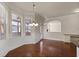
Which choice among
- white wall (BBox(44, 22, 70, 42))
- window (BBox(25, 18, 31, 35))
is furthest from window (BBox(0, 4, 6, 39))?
white wall (BBox(44, 22, 70, 42))

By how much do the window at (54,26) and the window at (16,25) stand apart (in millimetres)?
1457

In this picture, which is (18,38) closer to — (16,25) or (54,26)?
(16,25)

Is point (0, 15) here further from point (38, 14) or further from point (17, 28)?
point (38, 14)

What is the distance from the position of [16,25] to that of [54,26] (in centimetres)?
183

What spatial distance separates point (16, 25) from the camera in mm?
5172

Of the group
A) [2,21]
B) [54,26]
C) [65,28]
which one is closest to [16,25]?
[2,21]

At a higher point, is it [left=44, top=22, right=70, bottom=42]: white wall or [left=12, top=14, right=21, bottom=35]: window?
[left=12, top=14, right=21, bottom=35]: window

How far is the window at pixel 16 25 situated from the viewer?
4897mm

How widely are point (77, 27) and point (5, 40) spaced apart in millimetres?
3896

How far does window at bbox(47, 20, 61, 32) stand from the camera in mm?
5066

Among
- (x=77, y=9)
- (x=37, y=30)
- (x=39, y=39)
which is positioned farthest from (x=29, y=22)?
(x=77, y=9)

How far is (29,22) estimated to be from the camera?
5535 mm

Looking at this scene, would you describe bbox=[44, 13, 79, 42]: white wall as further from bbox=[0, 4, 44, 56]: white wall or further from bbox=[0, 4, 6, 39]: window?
bbox=[0, 4, 6, 39]: window

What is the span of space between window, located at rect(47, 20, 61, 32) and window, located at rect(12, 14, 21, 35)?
146cm
